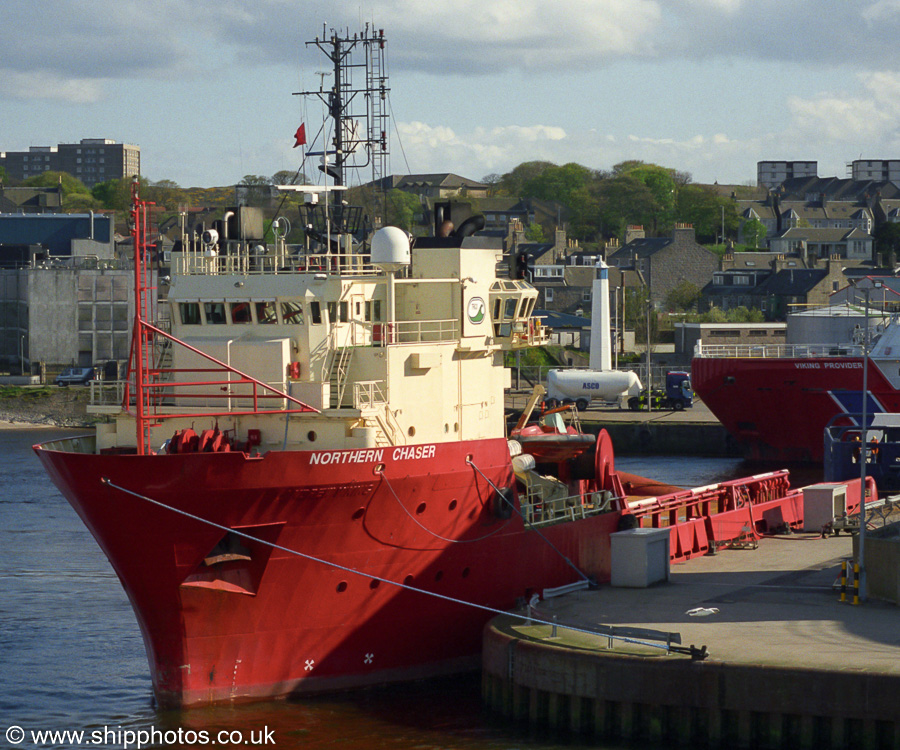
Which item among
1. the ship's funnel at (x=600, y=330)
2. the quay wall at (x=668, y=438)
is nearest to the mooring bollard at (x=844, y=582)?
the quay wall at (x=668, y=438)

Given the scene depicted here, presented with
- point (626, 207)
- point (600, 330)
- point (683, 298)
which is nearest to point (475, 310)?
point (600, 330)

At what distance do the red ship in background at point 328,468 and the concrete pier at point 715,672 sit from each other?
6.23ft

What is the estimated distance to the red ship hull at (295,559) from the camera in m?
20.1

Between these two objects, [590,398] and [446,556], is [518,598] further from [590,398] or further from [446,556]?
[590,398]

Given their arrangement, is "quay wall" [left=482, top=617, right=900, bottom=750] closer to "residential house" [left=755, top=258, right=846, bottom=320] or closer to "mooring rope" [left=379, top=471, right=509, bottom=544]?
"mooring rope" [left=379, top=471, right=509, bottom=544]

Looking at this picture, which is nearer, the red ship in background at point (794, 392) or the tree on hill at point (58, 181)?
the red ship in background at point (794, 392)

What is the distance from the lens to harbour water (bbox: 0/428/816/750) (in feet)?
67.0

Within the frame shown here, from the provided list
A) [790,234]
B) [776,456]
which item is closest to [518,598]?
[776,456]

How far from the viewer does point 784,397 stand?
5403 centimetres

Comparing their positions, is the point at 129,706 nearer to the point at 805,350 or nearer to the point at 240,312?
the point at 240,312

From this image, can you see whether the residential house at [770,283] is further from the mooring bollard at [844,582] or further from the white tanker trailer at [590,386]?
the mooring bollard at [844,582]

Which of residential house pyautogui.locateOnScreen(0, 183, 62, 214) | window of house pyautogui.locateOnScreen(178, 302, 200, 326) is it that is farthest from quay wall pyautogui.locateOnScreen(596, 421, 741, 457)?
residential house pyautogui.locateOnScreen(0, 183, 62, 214)

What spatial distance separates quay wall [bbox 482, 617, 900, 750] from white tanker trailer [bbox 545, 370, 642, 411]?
4523 cm

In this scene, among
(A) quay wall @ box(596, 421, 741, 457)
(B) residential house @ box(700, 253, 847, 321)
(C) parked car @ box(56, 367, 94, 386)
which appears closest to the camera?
(A) quay wall @ box(596, 421, 741, 457)
